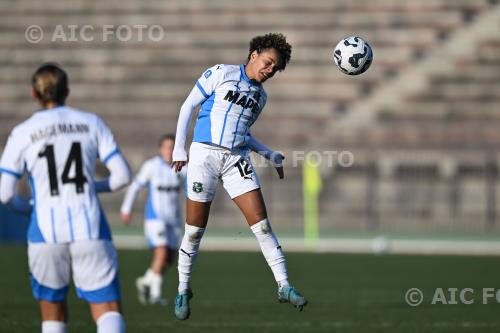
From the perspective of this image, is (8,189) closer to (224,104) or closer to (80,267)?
(80,267)

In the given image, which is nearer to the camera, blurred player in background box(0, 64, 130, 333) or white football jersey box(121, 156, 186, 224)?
blurred player in background box(0, 64, 130, 333)

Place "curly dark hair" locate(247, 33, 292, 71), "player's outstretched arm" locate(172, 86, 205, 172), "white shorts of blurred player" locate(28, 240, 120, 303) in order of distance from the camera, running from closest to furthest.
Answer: "white shorts of blurred player" locate(28, 240, 120, 303)
"player's outstretched arm" locate(172, 86, 205, 172)
"curly dark hair" locate(247, 33, 292, 71)

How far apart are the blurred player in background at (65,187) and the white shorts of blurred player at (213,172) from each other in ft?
8.77

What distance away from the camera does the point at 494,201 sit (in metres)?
28.6

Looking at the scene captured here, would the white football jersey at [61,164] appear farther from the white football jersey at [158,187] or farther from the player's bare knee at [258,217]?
the white football jersey at [158,187]

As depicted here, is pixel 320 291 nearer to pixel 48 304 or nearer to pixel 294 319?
pixel 294 319

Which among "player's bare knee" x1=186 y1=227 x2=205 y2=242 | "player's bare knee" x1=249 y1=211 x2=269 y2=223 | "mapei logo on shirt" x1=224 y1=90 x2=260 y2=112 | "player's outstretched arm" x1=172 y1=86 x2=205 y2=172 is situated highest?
"mapei logo on shirt" x1=224 y1=90 x2=260 y2=112

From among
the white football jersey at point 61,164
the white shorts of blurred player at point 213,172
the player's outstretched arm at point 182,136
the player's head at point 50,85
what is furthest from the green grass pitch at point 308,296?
the player's head at point 50,85

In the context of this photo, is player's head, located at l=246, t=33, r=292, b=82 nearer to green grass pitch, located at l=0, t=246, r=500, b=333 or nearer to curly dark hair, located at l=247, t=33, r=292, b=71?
curly dark hair, located at l=247, t=33, r=292, b=71

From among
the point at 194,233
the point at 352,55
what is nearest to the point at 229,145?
the point at 194,233

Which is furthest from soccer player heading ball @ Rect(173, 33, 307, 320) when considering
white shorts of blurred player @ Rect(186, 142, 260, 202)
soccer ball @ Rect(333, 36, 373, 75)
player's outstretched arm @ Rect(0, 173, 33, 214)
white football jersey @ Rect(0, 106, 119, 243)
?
player's outstretched arm @ Rect(0, 173, 33, 214)

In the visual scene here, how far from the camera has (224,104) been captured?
1021cm

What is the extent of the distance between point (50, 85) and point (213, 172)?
303cm

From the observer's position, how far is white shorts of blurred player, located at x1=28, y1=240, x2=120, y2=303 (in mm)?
7570
